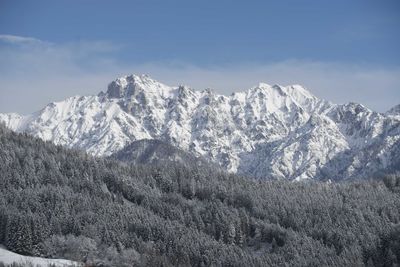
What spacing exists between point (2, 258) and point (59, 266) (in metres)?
21.9

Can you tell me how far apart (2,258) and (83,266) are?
25185mm

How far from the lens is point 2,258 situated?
647ft

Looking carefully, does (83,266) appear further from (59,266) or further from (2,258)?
(2,258)

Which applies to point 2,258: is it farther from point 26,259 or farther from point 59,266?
point 59,266

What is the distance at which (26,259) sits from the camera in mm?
197000

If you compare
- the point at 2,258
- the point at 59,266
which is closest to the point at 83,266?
the point at 59,266

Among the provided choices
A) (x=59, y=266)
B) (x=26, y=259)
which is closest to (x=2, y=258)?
(x=26, y=259)

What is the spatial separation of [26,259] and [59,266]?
50.0 feet

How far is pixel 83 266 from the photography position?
199250 millimetres

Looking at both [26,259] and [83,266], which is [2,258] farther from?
[83,266]

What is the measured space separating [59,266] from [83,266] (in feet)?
41.2

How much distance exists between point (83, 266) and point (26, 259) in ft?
58.2
